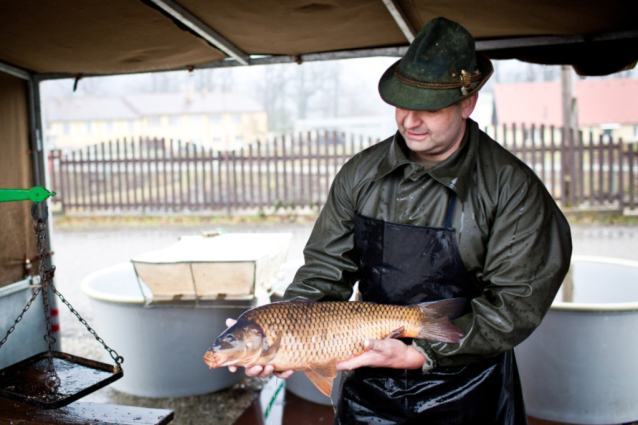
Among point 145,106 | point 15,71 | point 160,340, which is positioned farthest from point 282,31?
point 145,106

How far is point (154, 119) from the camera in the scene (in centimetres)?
4525

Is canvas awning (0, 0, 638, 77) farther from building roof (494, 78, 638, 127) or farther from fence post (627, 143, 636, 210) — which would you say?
building roof (494, 78, 638, 127)

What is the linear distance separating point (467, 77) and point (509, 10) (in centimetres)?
115

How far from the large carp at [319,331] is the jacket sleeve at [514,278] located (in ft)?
0.24

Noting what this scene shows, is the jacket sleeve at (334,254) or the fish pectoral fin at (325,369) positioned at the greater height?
the jacket sleeve at (334,254)

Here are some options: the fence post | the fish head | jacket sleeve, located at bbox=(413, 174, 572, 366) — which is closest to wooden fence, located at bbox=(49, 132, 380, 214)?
the fence post

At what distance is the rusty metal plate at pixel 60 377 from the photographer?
2.43 metres

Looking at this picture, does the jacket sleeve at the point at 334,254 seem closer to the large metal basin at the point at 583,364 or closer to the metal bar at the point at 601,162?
the large metal basin at the point at 583,364

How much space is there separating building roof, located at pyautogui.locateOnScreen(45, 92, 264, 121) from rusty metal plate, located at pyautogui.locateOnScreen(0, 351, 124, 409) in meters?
42.0

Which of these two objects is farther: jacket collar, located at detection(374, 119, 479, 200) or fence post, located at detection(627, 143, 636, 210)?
fence post, located at detection(627, 143, 636, 210)

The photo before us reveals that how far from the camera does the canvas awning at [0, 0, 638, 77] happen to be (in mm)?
2857

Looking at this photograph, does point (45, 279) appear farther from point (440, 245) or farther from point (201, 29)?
point (440, 245)

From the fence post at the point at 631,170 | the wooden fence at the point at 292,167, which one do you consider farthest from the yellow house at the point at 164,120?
the fence post at the point at 631,170

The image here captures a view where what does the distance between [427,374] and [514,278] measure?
0.59 metres
